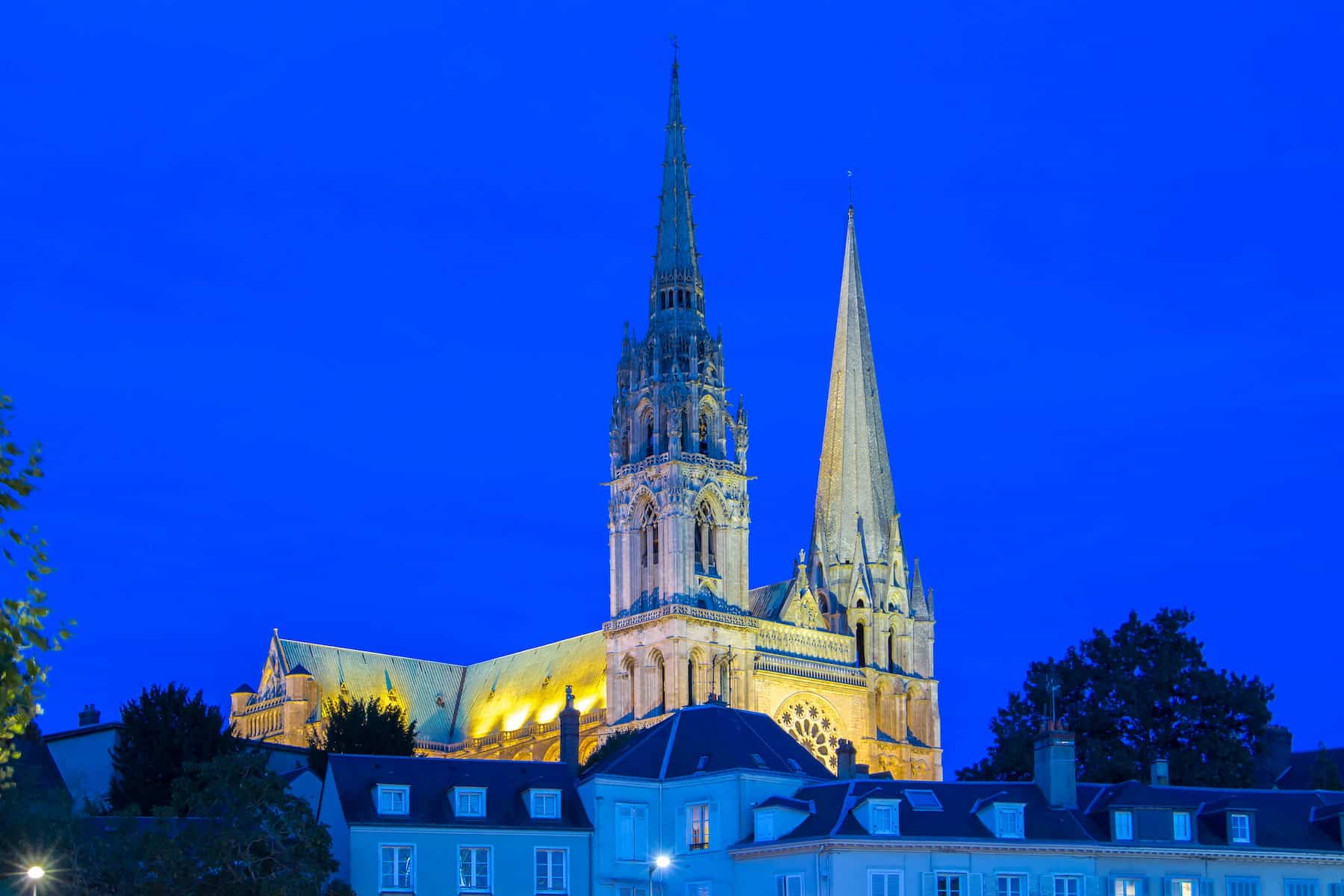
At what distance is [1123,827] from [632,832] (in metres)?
15.1

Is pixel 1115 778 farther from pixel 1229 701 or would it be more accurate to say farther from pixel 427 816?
pixel 427 816

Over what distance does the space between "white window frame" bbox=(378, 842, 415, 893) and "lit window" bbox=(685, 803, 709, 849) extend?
8701 mm

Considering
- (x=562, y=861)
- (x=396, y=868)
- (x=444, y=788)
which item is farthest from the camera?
(x=444, y=788)

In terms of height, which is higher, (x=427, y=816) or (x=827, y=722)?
(x=827, y=722)

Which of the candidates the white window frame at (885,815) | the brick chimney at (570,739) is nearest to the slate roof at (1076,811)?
the white window frame at (885,815)

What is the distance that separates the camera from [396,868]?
70.4 m

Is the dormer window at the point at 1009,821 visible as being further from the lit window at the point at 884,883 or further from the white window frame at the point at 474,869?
the white window frame at the point at 474,869

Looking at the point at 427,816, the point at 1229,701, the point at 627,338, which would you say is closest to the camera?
the point at 427,816

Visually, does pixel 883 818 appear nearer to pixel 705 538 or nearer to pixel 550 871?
pixel 550 871

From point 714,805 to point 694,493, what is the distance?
63.1 metres

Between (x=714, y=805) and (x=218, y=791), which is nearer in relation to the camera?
(x=218, y=791)

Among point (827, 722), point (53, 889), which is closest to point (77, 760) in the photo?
point (53, 889)

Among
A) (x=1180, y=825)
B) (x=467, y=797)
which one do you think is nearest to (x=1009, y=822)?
(x=1180, y=825)

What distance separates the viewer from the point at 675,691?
13162cm
